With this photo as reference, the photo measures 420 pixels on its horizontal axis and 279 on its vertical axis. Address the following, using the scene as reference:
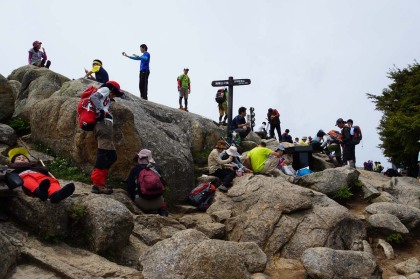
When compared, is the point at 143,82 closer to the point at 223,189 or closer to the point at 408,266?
the point at 223,189

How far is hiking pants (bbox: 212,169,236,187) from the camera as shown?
1327 cm

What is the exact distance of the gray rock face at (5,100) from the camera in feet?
46.2

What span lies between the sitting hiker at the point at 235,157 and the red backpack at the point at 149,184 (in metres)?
4.50

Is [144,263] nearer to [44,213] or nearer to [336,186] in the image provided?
[44,213]

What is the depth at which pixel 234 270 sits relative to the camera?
6922 millimetres

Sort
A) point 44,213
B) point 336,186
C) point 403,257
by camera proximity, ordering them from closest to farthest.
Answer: point 44,213 < point 403,257 < point 336,186

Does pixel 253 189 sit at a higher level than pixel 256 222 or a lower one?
higher

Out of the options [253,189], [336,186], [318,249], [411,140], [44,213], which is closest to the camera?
[44,213]

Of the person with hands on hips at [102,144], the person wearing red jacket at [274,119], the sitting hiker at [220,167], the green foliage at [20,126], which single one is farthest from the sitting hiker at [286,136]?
the person with hands on hips at [102,144]

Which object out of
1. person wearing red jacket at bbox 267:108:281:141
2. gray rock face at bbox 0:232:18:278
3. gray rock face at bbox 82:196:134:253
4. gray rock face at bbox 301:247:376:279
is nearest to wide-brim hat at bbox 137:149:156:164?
gray rock face at bbox 82:196:134:253

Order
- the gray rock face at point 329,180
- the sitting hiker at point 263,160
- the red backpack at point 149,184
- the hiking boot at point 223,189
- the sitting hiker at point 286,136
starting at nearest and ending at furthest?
the red backpack at point 149,184, the hiking boot at point 223,189, the gray rock face at point 329,180, the sitting hiker at point 263,160, the sitting hiker at point 286,136

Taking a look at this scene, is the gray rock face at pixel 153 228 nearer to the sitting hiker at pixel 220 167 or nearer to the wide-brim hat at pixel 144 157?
the wide-brim hat at pixel 144 157

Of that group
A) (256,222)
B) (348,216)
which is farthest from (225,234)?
(348,216)

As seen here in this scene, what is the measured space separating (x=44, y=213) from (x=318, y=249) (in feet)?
20.0
